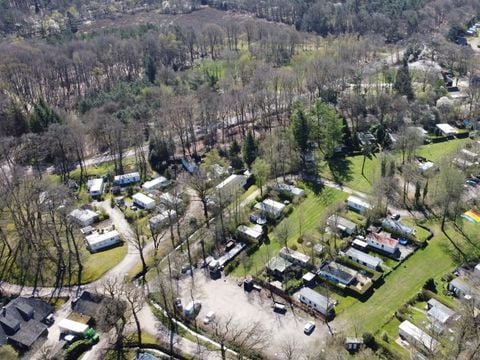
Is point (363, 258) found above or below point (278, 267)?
above

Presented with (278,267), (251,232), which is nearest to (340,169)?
(251,232)

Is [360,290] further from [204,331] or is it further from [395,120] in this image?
[395,120]

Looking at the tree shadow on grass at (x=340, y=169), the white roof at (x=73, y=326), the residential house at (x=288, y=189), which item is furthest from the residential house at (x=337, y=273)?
the white roof at (x=73, y=326)

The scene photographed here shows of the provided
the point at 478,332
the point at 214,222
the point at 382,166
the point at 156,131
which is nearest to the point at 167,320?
the point at 214,222

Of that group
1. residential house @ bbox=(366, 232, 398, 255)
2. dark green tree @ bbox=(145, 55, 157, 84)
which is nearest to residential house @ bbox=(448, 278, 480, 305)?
residential house @ bbox=(366, 232, 398, 255)

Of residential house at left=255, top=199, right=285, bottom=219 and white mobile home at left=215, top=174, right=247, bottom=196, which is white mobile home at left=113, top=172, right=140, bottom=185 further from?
residential house at left=255, top=199, right=285, bottom=219

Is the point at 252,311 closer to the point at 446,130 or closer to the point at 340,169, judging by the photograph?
the point at 340,169
